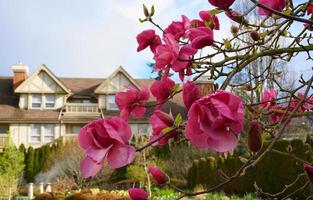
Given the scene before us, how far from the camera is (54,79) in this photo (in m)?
28.3

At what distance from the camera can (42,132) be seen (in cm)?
2784

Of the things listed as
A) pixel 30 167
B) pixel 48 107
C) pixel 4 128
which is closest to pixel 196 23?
pixel 30 167

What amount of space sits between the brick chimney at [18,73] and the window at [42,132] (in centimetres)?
307

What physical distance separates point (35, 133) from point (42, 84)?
2664 mm

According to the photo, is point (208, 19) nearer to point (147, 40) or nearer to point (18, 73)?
point (147, 40)

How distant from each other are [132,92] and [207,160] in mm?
16468

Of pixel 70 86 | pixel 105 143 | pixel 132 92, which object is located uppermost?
pixel 70 86

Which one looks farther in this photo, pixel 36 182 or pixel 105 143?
pixel 36 182

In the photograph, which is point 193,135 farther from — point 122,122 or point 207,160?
point 207,160

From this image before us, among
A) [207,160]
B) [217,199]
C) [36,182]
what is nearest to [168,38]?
[217,199]

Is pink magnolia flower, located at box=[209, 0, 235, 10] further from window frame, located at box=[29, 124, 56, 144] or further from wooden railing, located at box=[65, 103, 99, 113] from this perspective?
wooden railing, located at box=[65, 103, 99, 113]

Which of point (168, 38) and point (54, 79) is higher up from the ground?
point (54, 79)

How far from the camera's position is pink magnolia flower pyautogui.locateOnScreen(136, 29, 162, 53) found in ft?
4.54

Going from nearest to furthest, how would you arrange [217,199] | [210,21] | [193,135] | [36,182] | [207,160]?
[193,135], [210,21], [217,199], [207,160], [36,182]
